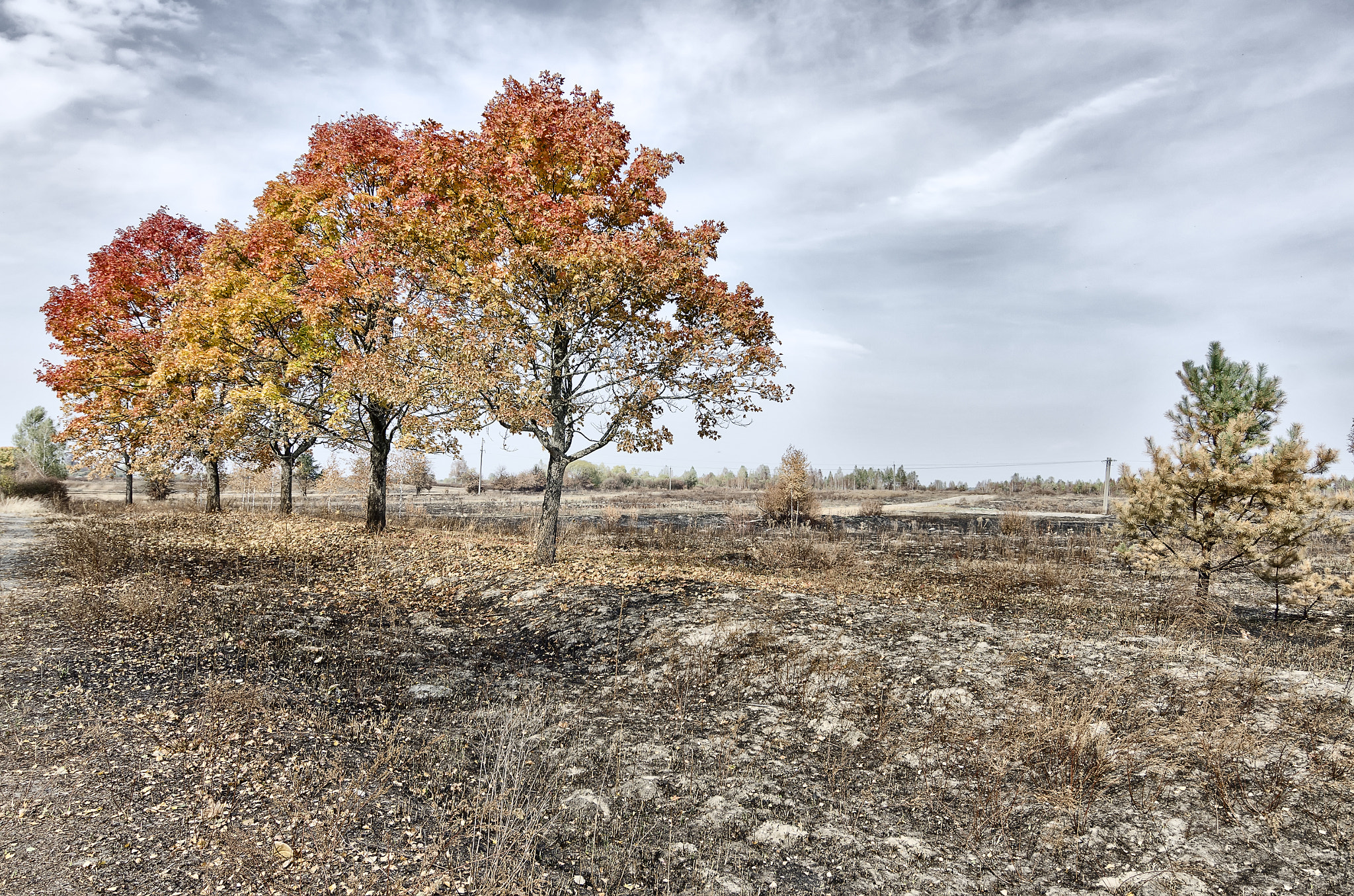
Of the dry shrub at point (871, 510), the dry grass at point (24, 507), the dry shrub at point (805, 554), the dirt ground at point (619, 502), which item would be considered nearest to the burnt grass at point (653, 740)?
the dry shrub at point (805, 554)

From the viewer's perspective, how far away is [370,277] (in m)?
16.8

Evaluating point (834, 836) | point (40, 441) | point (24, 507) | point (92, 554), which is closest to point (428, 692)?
point (834, 836)

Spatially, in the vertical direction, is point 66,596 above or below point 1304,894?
above

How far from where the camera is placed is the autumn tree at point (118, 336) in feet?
71.3

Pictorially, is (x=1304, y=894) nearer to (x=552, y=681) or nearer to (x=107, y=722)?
(x=552, y=681)

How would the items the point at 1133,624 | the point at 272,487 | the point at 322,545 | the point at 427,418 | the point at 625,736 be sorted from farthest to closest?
the point at 272,487 → the point at 427,418 → the point at 322,545 → the point at 1133,624 → the point at 625,736

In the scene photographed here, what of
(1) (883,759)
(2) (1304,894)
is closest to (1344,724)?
(2) (1304,894)

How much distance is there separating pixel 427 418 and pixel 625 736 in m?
13.2

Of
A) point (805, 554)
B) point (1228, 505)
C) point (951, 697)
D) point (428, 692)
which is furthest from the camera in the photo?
point (805, 554)

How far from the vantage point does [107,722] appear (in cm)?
700

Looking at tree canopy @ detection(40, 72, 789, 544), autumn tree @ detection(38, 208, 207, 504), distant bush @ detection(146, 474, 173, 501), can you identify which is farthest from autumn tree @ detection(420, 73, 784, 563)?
distant bush @ detection(146, 474, 173, 501)

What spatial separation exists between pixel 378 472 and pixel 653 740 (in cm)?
1568

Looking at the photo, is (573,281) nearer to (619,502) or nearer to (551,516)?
(551,516)

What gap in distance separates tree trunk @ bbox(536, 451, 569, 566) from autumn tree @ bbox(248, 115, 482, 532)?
2282mm
